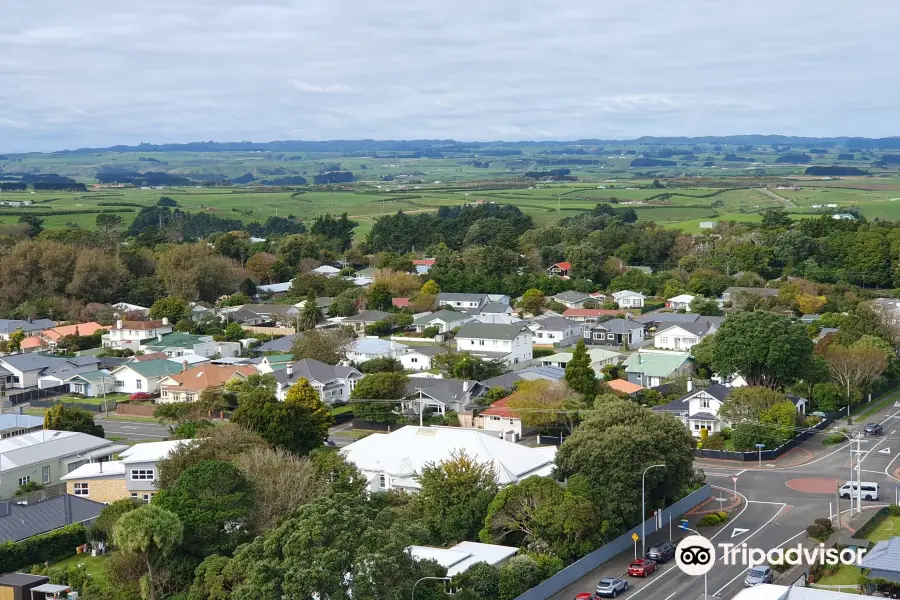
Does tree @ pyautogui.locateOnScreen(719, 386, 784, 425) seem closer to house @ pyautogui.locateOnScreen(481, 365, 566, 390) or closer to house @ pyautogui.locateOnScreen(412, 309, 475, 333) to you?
house @ pyautogui.locateOnScreen(481, 365, 566, 390)

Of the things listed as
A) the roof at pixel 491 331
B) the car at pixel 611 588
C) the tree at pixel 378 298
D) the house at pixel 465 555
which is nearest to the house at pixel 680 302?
the roof at pixel 491 331

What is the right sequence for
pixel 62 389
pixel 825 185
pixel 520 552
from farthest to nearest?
pixel 825 185, pixel 62 389, pixel 520 552

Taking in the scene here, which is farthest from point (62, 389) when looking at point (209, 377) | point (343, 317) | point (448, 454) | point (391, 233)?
point (391, 233)

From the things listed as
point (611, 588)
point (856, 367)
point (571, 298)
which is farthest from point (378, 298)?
point (611, 588)

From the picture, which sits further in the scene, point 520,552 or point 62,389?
point 62,389

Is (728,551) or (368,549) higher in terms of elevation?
(368,549)

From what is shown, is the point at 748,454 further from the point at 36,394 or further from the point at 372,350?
the point at 36,394

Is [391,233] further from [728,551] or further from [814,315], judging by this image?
[728,551]

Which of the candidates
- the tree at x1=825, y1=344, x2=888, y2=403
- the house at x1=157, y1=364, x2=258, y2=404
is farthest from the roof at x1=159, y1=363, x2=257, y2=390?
the tree at x1=825, y1=344, x2=888, y2=403

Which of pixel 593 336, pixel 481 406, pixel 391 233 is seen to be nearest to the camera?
pixel 481 406
